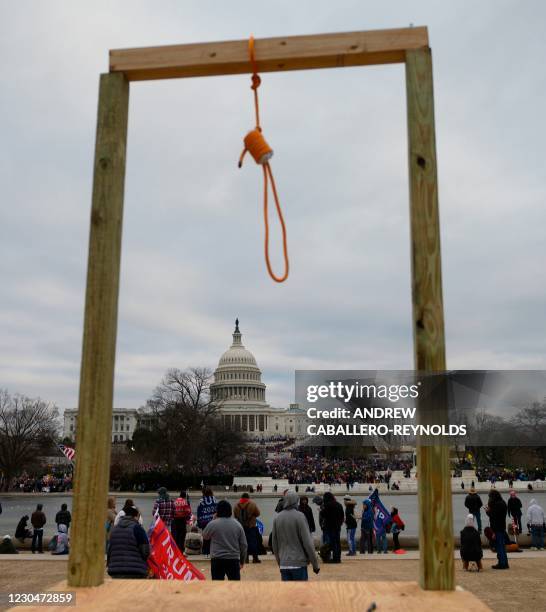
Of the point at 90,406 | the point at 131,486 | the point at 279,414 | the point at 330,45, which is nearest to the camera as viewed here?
the point at 90,406

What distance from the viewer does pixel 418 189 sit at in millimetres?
3590

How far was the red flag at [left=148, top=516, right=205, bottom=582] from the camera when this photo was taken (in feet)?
29.3

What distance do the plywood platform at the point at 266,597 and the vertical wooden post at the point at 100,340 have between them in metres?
0.25

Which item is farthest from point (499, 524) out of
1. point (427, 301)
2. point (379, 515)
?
point (427, 301)

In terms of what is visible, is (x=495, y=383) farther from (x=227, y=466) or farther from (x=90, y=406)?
(x=227, y=466)

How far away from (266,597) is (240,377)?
143794mm

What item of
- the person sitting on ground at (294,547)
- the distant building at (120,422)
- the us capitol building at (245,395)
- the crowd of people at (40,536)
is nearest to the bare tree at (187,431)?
the crowd of people at (40,536)

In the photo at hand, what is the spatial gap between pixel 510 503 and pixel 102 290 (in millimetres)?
15834

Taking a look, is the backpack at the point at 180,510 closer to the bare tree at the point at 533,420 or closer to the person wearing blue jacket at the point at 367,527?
the person wearing blue jacket at the point at 367,527

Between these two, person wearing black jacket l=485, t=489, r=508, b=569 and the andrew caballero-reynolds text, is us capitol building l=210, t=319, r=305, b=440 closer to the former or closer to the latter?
person wearing black jacket l=485, t=489, r=508, b=569

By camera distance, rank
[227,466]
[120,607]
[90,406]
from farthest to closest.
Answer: [227,466] → [90,406] → [120,607]

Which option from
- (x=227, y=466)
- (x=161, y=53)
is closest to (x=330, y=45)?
(x=161, y=53)

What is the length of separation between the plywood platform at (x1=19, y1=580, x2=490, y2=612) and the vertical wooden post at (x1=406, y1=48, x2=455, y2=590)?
0.19 meters

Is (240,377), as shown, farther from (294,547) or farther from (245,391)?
(294,547)
